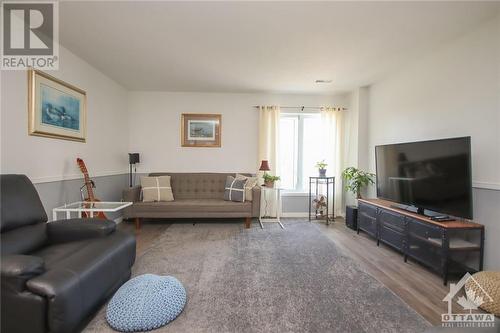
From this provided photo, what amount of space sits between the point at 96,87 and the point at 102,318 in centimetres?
323

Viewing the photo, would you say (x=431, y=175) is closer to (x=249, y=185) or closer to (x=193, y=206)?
(x=249, y=185)

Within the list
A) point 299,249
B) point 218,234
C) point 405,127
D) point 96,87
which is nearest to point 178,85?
point 96,87

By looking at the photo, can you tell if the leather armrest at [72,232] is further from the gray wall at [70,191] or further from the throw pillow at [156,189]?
the throw pillow at [156,189]

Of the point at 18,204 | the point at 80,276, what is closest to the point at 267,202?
the point at 80,276

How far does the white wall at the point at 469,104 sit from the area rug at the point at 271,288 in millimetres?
1328

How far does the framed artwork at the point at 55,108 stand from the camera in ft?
7.95

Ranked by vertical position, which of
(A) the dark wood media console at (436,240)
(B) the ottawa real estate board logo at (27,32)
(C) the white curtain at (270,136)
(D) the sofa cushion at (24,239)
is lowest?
(A) the dark wood media console at (436,240)

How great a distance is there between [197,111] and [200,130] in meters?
0.38

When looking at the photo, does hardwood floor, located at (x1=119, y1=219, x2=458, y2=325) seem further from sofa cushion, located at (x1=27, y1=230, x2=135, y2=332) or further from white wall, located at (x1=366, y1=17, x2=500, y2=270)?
sofa cushion, located at (x1=27, y1=230, x2=135, y2=332)

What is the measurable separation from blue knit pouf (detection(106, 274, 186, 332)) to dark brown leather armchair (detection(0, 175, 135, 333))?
0.17 meters

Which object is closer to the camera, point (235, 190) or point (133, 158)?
point (235, 190)

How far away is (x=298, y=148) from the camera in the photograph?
191 inches

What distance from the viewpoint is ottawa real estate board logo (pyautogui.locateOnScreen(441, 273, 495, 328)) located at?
5.30ft

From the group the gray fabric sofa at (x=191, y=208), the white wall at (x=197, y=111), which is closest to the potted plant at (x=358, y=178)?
the white wall at (x=197, y=111)
